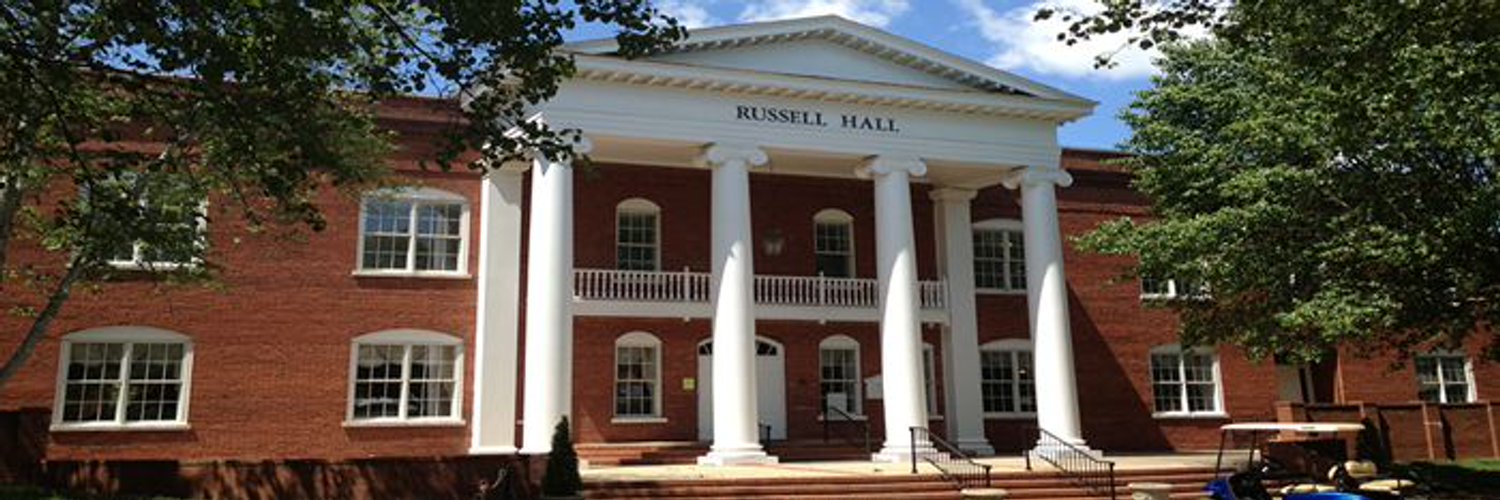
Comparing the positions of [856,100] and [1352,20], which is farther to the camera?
[856,100]

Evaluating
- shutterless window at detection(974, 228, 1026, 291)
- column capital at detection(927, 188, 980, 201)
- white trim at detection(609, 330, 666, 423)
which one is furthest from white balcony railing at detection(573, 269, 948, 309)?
column capital at detection(927, 188, 980, 201)

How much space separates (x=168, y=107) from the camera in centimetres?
1203

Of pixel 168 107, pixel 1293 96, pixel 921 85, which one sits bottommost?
pixel 168 107

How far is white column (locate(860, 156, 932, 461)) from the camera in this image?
22.7 m

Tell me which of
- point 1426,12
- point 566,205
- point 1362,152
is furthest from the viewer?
point 566,205

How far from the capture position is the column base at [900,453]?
72.9ft

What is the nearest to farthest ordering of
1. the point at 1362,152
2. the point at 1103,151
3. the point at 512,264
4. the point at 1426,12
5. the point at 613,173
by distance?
the point at 1426,12 < the point at 1362,152 < the point at 512,264 < the point at 613,173 < the point at 1103,151

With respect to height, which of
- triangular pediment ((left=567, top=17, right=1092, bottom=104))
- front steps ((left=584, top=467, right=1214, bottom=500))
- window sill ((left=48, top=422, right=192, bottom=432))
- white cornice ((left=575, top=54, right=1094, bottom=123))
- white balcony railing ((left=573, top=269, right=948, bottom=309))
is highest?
triangular pediment ((left=567, top=17, right=1092, bottom=104))

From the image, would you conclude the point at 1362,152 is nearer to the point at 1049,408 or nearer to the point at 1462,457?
the point at 1049,408

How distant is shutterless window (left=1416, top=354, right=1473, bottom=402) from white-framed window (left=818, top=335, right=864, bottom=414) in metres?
16.7

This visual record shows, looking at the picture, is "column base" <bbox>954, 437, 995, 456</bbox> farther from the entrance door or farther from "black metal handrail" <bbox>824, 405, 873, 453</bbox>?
the entrance door

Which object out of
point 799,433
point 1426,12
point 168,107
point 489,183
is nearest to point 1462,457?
point 799,433

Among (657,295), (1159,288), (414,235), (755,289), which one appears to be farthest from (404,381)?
(1159,288)

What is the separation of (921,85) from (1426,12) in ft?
42.8
